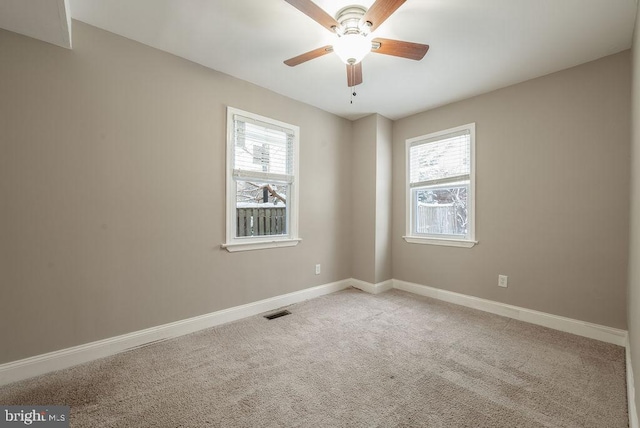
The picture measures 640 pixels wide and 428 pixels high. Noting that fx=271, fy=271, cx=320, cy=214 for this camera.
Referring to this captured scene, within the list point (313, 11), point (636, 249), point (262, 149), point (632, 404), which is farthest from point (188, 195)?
point (632, 404)

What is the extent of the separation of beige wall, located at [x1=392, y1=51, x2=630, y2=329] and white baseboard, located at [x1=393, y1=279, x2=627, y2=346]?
2.4 inches

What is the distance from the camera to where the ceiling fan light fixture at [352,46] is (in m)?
1.81

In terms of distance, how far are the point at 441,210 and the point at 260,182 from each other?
94.3 inches

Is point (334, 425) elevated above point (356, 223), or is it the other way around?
point (356, 223)

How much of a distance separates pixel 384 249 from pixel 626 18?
307cm

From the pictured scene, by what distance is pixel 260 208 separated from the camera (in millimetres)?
3186

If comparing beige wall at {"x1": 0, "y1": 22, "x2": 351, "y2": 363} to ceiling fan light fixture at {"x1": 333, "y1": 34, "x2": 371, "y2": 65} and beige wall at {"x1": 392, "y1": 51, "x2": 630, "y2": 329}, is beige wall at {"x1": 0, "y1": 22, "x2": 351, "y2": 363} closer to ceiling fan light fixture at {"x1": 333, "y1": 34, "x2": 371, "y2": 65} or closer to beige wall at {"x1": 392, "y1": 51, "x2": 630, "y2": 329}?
ceiling fan light fixture at {"x1": 333, "y1": 34, "x2": 371, "y2": 65}

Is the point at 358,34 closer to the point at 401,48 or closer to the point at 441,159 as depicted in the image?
the point at 401,48

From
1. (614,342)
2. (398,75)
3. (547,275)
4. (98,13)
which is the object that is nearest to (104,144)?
(98,13)

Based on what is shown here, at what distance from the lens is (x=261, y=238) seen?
10.3ft

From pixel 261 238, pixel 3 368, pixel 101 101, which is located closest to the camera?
pixel 3 368

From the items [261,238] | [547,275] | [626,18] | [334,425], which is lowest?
[334,425]

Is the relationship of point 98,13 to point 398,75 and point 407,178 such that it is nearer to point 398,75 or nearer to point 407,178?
point 398,75

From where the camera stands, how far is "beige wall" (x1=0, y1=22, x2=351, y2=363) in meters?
1.86
